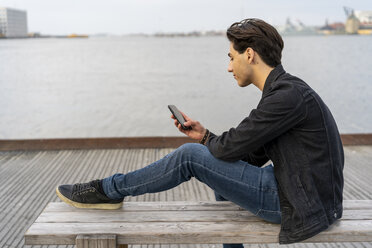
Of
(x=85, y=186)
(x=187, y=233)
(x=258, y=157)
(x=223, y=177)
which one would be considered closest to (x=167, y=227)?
(x=187, y=233)

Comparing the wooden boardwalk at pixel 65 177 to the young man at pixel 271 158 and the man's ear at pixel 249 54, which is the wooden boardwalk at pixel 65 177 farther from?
the man's ear at pixel 249 54

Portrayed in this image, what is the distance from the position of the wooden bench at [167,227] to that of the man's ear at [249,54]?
69 centimetres

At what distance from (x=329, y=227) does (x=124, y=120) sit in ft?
45.0

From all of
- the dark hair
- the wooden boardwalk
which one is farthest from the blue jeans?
the wooden boardwalk

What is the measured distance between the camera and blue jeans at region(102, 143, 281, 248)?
183cm

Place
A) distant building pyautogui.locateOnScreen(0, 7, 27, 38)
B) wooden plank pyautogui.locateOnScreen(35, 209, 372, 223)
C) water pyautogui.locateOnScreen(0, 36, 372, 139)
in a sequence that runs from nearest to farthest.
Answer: wooden plank pyautogui.locateOnScreen(35, 209, 372, 223)
water pyautogui.locateOnScreen(0, 36, 372, 139)
distant building pyautogui.locateOnScreen(0, 7, 27, 38)

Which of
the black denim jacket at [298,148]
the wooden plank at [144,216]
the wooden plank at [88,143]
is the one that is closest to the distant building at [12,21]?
the wooden plank at [88,143]

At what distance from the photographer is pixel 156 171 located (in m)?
1.89

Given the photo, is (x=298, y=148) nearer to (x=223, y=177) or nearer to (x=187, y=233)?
(x=223, y=177)

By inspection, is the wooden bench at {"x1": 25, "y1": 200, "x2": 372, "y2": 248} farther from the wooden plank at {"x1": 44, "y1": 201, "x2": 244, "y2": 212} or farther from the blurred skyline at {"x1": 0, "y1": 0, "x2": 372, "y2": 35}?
the blurred skyline at {"x1": 0, "y1": 0, "x2": 372, "y2": 35}

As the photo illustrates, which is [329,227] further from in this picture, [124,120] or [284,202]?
[124,120]

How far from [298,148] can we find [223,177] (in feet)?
1.08

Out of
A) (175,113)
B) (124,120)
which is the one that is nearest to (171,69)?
(124,120)

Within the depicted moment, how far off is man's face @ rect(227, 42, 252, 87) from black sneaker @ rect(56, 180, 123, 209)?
2.61ft
